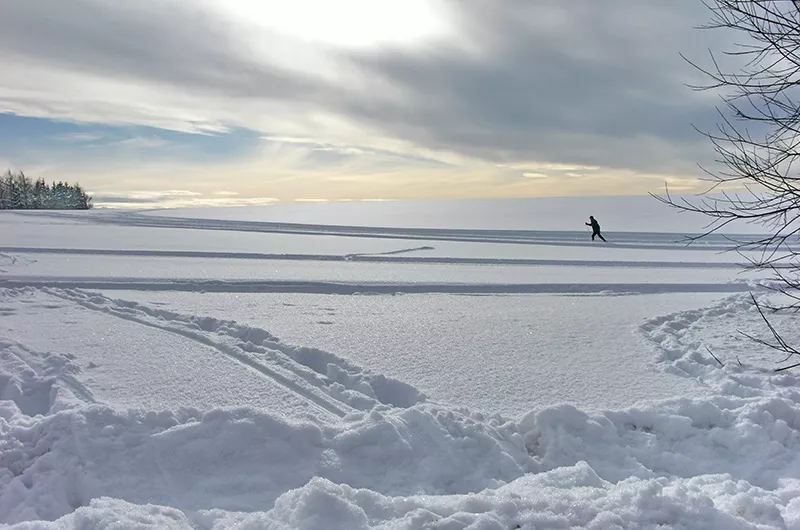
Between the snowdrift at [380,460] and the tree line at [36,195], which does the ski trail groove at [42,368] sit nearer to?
the snowdrift at [380,460]

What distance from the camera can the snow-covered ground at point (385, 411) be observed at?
4.00 metres

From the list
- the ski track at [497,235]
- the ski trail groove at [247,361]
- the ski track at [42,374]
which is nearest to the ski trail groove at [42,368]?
the ski track at [42,374]

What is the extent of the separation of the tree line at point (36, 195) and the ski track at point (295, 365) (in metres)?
89.1

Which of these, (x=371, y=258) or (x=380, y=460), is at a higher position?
(x=371, y=258)

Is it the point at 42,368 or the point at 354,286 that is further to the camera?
the point at 354,286

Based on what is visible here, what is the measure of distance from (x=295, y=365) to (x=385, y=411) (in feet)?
5.79

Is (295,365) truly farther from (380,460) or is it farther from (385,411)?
(380,460)

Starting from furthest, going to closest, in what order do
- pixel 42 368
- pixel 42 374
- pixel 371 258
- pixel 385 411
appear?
1. pixel 371 258
2. pixel 42 368
3. pixel 42 374
4. pixel 385 411

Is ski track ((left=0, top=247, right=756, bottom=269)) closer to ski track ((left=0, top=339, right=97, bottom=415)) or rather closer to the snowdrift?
ski track ((left=0, top=339, right=97, bottom=415))

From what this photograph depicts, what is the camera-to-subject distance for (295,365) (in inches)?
279

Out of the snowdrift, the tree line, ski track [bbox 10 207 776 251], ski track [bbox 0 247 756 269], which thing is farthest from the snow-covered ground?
the tree line

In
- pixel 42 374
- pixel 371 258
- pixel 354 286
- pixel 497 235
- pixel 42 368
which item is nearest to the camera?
pixel 42 374

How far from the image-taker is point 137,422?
5109 millimetres

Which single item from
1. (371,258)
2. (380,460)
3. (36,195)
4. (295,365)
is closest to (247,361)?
(295,365)
